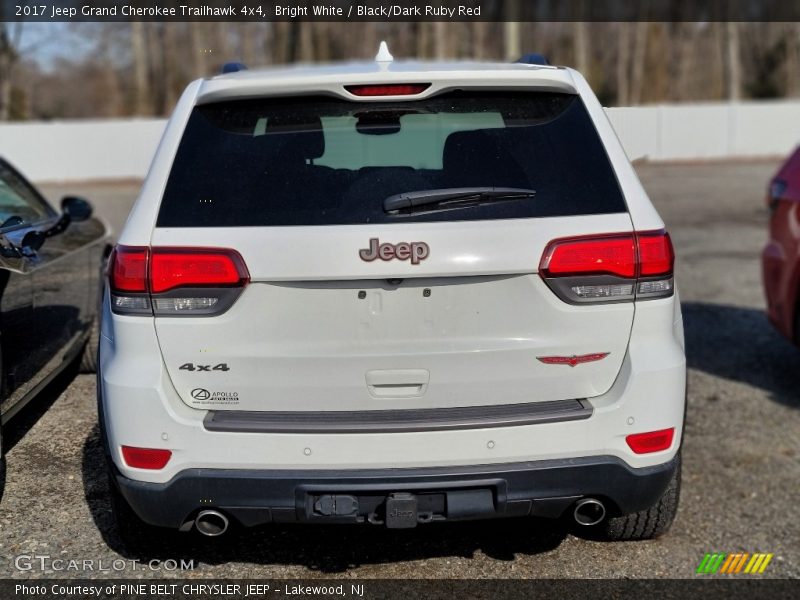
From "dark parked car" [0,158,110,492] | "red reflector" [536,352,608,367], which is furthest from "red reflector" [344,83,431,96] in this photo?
"dark parked car" [0,158,110,492]

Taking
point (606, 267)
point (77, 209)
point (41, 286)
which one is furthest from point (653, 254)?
point (77, 209)

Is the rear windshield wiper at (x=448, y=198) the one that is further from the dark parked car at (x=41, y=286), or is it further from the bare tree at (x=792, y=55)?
the bare tree at (x=792, y=55)

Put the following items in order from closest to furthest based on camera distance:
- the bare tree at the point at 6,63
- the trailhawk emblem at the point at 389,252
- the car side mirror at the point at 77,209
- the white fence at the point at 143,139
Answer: the trailhawk emblem at the point at 389,252 → the car side mirror at the point at 77,209 → the white fence at the point at 143,139 → the bare tree at the point at 6,63

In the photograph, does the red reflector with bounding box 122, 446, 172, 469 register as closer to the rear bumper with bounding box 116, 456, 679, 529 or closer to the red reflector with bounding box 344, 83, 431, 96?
the rear bumper with bounding box 116, 456, 679, 529

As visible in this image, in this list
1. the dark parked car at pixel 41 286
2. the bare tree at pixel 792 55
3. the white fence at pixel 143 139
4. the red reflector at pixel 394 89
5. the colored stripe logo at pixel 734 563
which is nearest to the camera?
the red reflector at pixel 394 89

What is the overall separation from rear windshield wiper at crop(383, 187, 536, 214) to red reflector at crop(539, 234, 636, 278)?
0.70 feet

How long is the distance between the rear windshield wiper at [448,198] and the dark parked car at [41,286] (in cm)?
196

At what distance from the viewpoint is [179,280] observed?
2.78 m

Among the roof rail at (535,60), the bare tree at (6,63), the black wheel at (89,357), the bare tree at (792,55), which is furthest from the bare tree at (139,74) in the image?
the roof rail at (535,60)

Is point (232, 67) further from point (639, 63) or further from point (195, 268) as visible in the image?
point (639, 63)

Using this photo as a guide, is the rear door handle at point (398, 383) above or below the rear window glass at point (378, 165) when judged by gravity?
below

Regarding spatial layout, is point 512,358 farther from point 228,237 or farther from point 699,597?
point 699,597

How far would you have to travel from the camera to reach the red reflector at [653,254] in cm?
287

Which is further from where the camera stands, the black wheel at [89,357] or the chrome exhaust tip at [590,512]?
the black wheel at [89,357]
